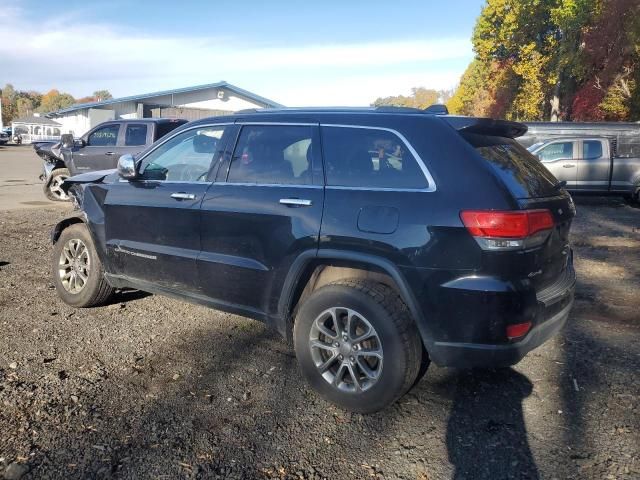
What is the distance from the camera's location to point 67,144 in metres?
11.6

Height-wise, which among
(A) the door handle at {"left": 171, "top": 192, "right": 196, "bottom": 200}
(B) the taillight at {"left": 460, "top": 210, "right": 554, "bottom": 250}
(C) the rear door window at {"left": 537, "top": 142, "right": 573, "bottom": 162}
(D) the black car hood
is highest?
(C) the rear door window at {"left": 537, "top": 142, "right": 573, "bottom": 162}

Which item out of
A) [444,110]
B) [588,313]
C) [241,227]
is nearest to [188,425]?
[241,227]

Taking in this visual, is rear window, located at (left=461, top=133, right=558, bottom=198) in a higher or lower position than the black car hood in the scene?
higher

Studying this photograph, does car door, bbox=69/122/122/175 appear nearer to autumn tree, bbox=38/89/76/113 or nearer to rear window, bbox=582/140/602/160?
rear window, bbox=582/140/602/160

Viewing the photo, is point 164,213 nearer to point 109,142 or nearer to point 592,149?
point 109,142

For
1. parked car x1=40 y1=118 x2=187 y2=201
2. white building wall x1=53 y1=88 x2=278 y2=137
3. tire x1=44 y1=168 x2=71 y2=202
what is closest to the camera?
parked car x1=40 y1=118 x2=187 y2=201

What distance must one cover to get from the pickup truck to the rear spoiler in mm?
10542

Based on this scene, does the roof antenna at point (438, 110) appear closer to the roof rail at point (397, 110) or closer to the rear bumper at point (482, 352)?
the roof rail at point (397, 110)

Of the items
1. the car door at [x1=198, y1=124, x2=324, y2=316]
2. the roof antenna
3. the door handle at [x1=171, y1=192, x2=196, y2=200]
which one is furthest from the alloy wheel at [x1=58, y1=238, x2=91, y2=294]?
the roof antenna

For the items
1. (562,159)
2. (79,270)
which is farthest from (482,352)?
(562,159)

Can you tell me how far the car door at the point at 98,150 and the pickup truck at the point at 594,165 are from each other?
9.84 m

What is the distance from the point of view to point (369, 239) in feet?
10.5

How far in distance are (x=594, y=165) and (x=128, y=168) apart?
40.5 feet

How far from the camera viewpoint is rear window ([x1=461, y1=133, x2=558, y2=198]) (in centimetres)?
318
